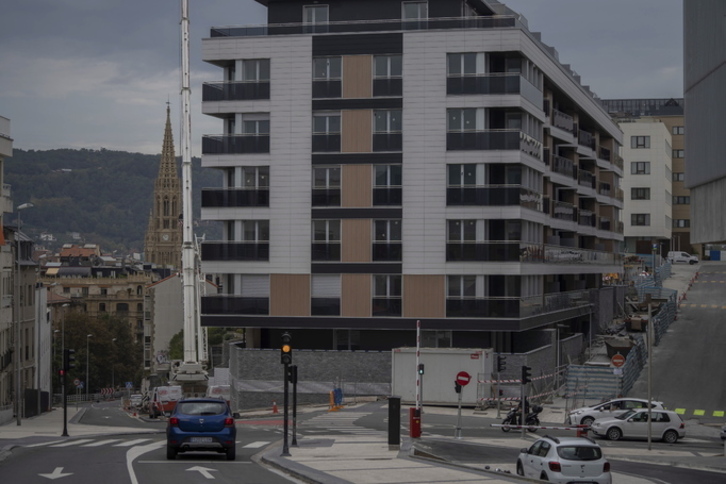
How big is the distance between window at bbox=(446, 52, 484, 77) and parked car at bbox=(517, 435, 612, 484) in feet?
110

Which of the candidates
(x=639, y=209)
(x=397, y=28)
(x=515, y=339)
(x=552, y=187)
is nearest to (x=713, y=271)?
(x=639, y=209)

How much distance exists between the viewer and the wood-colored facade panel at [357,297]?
57000 mm

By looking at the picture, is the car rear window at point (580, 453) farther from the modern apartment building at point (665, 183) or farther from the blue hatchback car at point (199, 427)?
the modern apartment building at point (665, 183)

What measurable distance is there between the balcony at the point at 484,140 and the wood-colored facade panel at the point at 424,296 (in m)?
6.73

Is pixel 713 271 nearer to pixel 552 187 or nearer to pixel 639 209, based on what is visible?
pixel 639 209

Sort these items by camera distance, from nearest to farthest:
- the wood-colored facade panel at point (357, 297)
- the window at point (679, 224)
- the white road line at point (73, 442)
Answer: the white road line at point (73, 442) < the wood-colored facade panel at point (357, 297) < the window at point (679, 224)

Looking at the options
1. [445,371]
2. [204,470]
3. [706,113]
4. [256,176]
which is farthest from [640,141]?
[204,470]

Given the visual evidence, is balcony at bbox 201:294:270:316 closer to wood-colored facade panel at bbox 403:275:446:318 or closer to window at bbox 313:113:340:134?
wood-colored facade panel at bbox 403:275:446:318

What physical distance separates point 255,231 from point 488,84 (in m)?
14.3

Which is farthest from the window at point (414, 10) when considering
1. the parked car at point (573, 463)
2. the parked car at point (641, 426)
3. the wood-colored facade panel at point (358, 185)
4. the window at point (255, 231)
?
the parked car at point (573, 463)

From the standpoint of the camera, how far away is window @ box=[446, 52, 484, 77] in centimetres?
5641

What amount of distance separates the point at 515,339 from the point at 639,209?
67.5 m

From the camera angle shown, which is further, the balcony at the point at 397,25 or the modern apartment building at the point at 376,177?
the balcony at the point at 397,25

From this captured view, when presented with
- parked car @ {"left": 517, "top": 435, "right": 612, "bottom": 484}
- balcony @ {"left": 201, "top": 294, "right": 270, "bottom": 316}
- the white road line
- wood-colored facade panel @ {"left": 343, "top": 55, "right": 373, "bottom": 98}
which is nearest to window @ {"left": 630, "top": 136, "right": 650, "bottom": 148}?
wood-colored facade panel @ {"left": 343, "top": 55, "right": 373, "bottom": 98}
